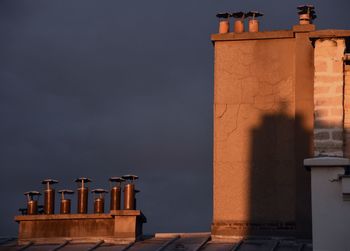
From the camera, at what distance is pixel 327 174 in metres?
21.4

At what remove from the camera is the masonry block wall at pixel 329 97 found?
2198cm

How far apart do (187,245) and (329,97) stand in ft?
24.8

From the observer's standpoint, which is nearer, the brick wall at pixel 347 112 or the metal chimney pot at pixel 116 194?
the brick wall at pixel 347 112

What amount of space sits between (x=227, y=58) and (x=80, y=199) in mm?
5084

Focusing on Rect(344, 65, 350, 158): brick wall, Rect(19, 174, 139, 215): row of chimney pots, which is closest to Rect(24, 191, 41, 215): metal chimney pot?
Rect(19, 174, 139, 215): row of chimney pots

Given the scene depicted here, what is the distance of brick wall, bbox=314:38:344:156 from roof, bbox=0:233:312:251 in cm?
638

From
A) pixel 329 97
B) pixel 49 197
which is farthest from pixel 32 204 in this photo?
pixel 329 97

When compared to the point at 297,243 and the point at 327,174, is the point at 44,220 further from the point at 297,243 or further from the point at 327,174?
the point at 327,174

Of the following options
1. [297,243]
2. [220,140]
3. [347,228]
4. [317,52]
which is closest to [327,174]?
[347,228]

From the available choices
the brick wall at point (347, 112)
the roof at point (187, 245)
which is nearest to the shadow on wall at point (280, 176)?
the roof at point (187, 245)

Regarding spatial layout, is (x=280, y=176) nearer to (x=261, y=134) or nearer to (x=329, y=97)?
(x=261, y=134)

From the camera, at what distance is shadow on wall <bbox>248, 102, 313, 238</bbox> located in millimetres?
29781

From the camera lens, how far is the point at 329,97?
879 inches

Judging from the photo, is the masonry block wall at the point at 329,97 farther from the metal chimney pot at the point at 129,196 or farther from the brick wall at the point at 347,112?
the metal chimney pot at the point at 129,196
